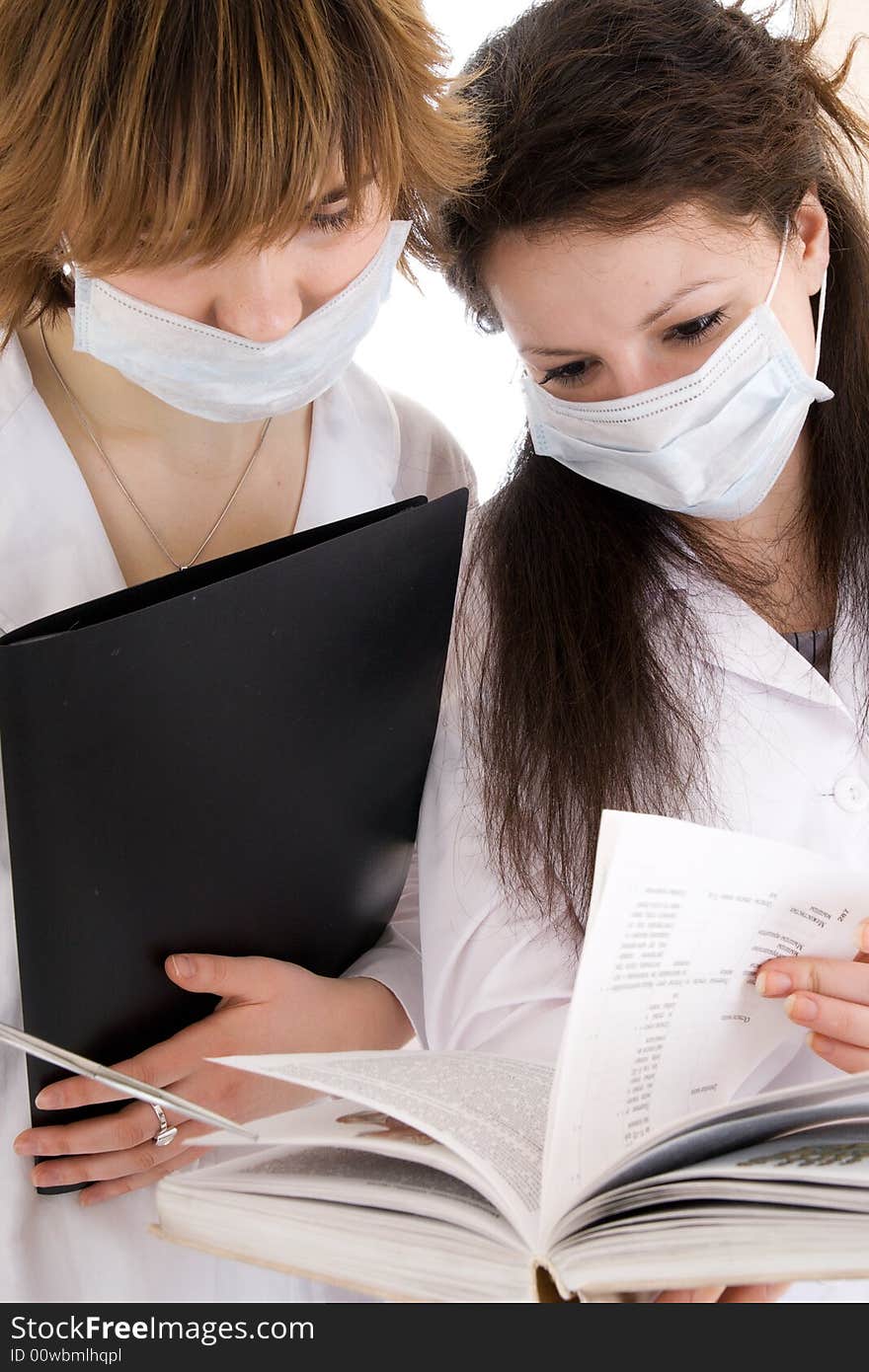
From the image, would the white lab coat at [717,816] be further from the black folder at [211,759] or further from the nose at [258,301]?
the nose at [258,301]

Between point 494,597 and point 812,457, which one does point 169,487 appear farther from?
point 812,457

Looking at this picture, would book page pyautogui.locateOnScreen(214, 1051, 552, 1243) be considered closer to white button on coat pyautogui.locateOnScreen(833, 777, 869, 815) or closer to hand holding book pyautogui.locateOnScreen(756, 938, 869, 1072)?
hand holding book pyautogui.locateOnScreen(756, 938, 869, 1072)

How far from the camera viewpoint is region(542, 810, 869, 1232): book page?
Answer: 2.24 feet

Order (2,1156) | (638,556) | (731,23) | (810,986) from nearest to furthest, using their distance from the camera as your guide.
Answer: (810,986) → (2,1156) → (731,23) → (638,556)

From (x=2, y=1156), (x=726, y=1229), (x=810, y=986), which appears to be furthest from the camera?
(x=2, y=1156)

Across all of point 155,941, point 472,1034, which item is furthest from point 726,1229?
point 472,1034

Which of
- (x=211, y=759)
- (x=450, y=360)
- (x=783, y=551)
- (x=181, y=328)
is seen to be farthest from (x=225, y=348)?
(x=450, y=360)

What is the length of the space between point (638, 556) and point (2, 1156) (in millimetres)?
823

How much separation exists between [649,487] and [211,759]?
0.54m

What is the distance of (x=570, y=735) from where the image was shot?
1.28m

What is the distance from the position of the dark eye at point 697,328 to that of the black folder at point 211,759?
0.29m

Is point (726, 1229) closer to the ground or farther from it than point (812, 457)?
closer to the ground

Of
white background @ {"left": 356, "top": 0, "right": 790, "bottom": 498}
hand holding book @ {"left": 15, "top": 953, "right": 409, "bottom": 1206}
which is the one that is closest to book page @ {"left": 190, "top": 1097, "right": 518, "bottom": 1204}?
hand holding book @ {"left": 15, "top": 953, "right": 409, "bottom": 1206}

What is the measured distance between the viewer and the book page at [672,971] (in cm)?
68
